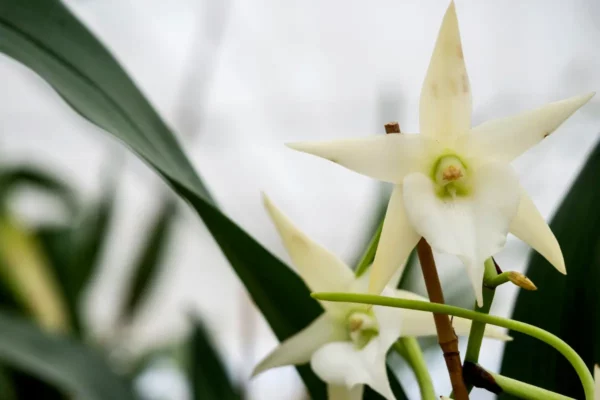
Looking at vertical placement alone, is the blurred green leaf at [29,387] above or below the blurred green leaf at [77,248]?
below

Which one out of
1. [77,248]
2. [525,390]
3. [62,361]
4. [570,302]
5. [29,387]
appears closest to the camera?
[525,390]

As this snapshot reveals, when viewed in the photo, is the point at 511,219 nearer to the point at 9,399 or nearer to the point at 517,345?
the point at 517,345

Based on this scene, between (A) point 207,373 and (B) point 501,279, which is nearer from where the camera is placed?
(B) point 501,279

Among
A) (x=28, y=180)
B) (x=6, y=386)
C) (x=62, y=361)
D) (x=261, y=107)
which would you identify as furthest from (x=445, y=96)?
(x=261, y=107)

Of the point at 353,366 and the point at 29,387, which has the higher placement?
the point at 353,366

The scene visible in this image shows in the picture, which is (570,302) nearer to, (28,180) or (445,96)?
(445,96)

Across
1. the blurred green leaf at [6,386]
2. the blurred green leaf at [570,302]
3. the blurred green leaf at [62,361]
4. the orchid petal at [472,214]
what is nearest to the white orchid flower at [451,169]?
the orchid petal at [472,214]

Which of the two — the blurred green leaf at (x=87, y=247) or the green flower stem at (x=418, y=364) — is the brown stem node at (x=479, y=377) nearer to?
the green flower stem at (x=418, y=364)
